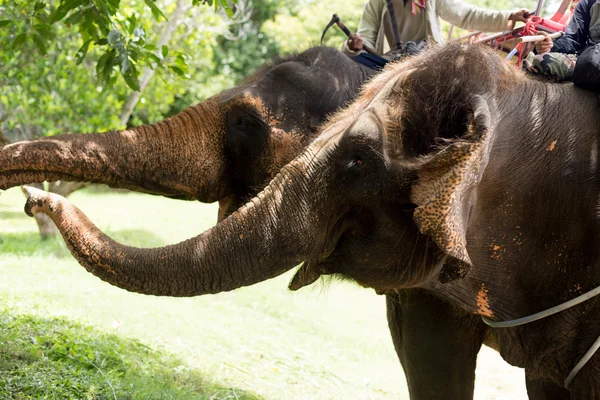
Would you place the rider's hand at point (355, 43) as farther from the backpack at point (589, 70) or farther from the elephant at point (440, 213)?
the backpack at point (589, 70)

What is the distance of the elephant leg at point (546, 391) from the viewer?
12.7ft

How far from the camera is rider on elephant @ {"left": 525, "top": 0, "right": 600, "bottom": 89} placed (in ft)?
10.4

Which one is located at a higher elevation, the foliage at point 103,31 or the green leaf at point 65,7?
the green leaf at point 65,7

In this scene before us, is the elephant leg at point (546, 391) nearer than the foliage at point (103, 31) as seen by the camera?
Yes

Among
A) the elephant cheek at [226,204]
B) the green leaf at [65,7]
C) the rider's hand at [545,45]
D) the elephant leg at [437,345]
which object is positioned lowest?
the elephant leg at [437,345]

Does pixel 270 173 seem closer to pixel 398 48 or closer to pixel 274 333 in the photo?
pixel 398 48

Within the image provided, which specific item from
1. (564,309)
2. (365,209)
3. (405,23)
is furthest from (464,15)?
(365,209)

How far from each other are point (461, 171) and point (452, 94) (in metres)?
0.38

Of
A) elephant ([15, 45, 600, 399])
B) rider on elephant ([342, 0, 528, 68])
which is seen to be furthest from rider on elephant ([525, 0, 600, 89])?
rider on elephant ([342, 0, 528, 68])

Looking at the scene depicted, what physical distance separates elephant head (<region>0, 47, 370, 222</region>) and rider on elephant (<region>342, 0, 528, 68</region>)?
1.02 feet

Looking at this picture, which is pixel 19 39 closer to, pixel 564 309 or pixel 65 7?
pixel 65 7

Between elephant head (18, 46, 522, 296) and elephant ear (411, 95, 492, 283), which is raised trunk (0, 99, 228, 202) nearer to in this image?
elephant head (18, 46, 522, 296)

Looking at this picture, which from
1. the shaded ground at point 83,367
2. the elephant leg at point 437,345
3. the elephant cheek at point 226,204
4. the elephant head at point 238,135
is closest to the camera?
the elephant leg at point 437,345

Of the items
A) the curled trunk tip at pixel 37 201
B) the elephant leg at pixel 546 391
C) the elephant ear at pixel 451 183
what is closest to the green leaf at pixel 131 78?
the curled trunk tip at pixel 37 201
